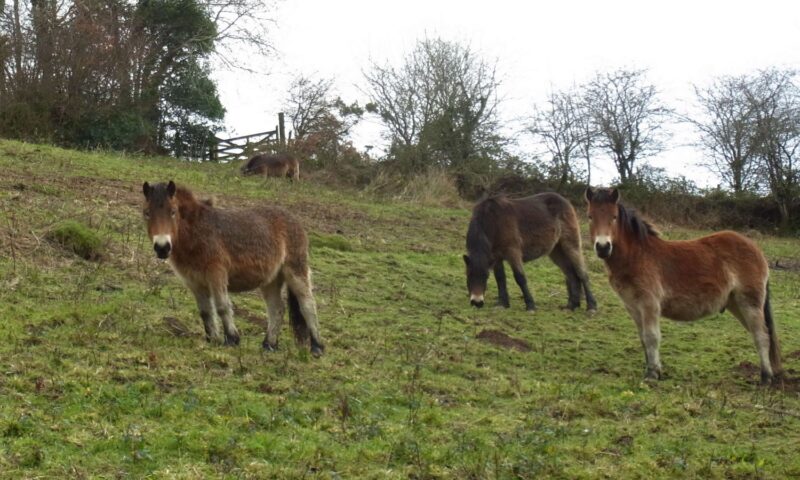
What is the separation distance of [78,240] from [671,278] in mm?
7801

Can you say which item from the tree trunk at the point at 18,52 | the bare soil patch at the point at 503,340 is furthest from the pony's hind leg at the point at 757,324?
the tree trunk at the point at 18,52

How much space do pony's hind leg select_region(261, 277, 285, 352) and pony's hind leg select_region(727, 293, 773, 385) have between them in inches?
203

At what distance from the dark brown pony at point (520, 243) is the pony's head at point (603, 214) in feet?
14.0

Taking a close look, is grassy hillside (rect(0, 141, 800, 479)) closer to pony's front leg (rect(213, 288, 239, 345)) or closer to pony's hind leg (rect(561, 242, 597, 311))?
pony's front leg (rect(213, 288, 239, 345))

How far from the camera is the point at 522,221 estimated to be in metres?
15.1

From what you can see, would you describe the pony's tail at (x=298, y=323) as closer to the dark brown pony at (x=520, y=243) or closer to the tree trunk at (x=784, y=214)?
the dark brown pony at (x=520, y=243)

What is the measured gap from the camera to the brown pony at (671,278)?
9.82 meters

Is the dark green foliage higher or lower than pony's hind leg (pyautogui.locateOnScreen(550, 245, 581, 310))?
higher

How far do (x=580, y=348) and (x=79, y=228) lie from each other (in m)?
7.03

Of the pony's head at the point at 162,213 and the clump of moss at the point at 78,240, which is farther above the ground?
the pony's head at the point at 162,213

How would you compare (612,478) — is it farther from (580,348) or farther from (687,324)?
(687,324)

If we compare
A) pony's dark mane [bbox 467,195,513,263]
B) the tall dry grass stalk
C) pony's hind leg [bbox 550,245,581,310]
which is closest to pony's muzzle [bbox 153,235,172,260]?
pony's dark mane [bbox 467,195,513,263]

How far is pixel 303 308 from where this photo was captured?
9539 millimetres

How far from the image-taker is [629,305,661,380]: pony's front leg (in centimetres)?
970
